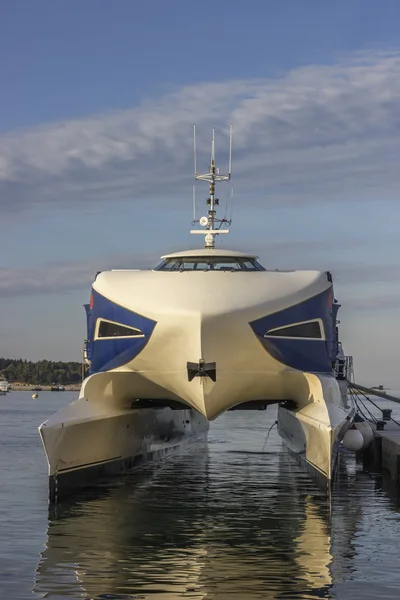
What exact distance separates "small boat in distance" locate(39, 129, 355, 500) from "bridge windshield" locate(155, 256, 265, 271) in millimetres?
38

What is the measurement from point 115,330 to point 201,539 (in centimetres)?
571

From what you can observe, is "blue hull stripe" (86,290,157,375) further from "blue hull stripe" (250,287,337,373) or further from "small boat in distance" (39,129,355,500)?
"blue hull stripe" (250,287,337,373)

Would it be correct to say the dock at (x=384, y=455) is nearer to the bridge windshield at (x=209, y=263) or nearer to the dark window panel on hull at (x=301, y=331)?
the dark window panel on hull at (x=301, y=331)

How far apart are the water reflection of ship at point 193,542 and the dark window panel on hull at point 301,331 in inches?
122

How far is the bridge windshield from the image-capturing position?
21875 millimetres

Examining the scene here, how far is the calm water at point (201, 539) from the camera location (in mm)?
12062

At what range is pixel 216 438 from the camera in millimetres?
40438

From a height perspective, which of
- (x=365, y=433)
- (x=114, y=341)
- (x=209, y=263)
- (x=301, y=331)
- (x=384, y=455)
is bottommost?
(x=384, y=455)

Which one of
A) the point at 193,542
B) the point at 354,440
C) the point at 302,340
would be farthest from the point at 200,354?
the point at 354,440

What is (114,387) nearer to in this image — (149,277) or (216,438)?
(149,277)

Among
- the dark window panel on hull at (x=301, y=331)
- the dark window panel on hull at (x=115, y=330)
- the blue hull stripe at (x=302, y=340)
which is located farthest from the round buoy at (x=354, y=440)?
the dark window panel on hull at (x=115, y=330)

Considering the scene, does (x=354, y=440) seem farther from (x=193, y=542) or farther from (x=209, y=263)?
(x=193, y=542)

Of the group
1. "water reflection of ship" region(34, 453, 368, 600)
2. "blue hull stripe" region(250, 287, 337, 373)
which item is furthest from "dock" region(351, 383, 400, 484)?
"blue hull stripe" region(250, 287, 337, 373)

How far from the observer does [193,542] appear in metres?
14.9
